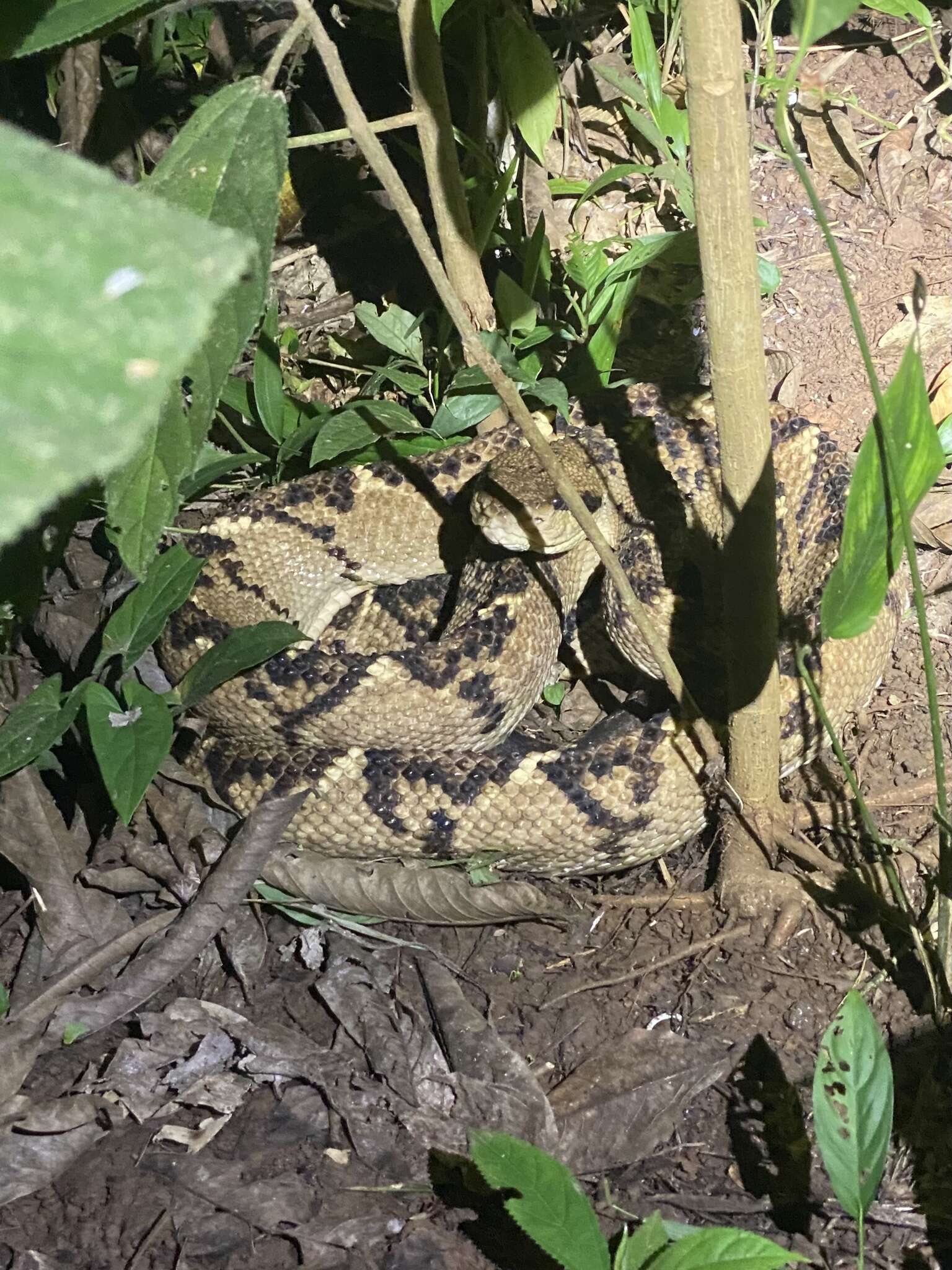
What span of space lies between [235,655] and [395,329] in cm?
162

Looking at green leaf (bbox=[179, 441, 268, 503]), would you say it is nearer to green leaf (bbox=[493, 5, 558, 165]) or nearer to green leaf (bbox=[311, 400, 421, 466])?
green leaf (bbox=[311, 400, 421, 466])

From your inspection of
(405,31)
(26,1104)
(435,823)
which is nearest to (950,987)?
(435,823)

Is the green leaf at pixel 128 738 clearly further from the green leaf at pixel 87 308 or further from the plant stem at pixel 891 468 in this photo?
the green leaf at pixel 87 308

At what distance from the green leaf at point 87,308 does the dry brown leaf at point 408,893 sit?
240 cm

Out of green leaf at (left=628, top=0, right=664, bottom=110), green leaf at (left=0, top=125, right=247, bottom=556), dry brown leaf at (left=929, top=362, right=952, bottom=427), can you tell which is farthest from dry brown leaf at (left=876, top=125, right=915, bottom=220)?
green leaf at (left=0, top=125, right=247, bottom=556)

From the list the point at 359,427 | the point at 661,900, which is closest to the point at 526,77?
the point at 359,427

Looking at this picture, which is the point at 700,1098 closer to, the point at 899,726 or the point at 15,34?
the point at 899,726

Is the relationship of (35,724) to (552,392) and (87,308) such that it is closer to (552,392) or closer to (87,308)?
(552,392)

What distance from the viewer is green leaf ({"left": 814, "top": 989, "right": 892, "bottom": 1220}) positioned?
188 centimetres

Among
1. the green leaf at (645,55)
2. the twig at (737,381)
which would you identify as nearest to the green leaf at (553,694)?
the twig at (737,381)

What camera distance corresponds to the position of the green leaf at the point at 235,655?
9.26ft

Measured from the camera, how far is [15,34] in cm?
145

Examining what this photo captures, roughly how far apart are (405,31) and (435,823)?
2189 millimetres

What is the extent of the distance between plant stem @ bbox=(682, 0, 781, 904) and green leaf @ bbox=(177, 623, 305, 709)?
3.90 feet
